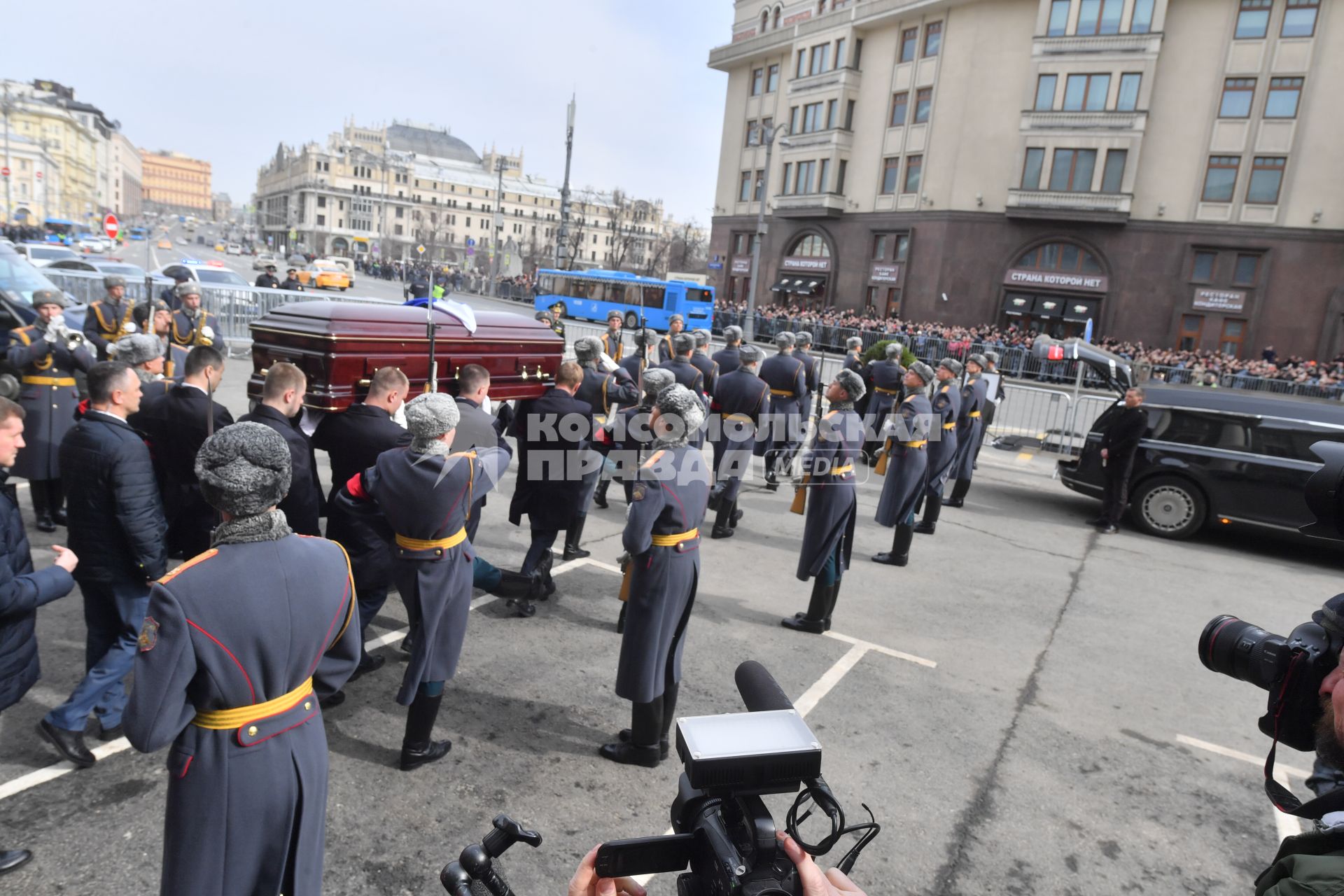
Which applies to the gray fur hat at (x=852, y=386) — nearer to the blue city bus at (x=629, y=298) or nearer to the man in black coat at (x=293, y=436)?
the man in black coat at (x=293, y=436)

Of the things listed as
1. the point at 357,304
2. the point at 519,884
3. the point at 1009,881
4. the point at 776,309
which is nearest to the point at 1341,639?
the point at 1009,881

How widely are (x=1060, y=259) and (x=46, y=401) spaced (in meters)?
31.3

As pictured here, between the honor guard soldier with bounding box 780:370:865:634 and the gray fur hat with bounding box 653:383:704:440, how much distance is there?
73.3 inches

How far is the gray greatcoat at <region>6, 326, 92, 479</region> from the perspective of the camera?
19.6 ft

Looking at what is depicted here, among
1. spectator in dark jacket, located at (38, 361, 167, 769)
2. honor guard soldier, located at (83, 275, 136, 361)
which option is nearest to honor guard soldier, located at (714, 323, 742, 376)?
honor guard soldier, located at (83, 275, 136, 361)

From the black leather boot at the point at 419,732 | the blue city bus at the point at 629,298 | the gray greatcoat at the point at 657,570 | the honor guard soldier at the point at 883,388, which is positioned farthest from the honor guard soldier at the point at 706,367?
the blue city bus at the point at 629,298

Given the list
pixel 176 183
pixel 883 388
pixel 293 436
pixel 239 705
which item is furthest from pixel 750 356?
pixel 176 183

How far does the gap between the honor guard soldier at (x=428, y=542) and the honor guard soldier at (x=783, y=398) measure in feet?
20.4

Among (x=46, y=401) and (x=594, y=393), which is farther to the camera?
(x=594, y=393)

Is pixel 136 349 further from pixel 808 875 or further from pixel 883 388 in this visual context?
pixel 883 388

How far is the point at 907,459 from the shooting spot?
7.06 meters

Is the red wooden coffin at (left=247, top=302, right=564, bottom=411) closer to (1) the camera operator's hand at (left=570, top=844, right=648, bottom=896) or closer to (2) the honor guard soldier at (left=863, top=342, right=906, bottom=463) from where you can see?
(1) the camera operator's hand at (left=570, top=844, right=648, bottom=896)

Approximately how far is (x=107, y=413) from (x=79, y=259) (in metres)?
20.1

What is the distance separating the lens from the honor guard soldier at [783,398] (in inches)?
379
